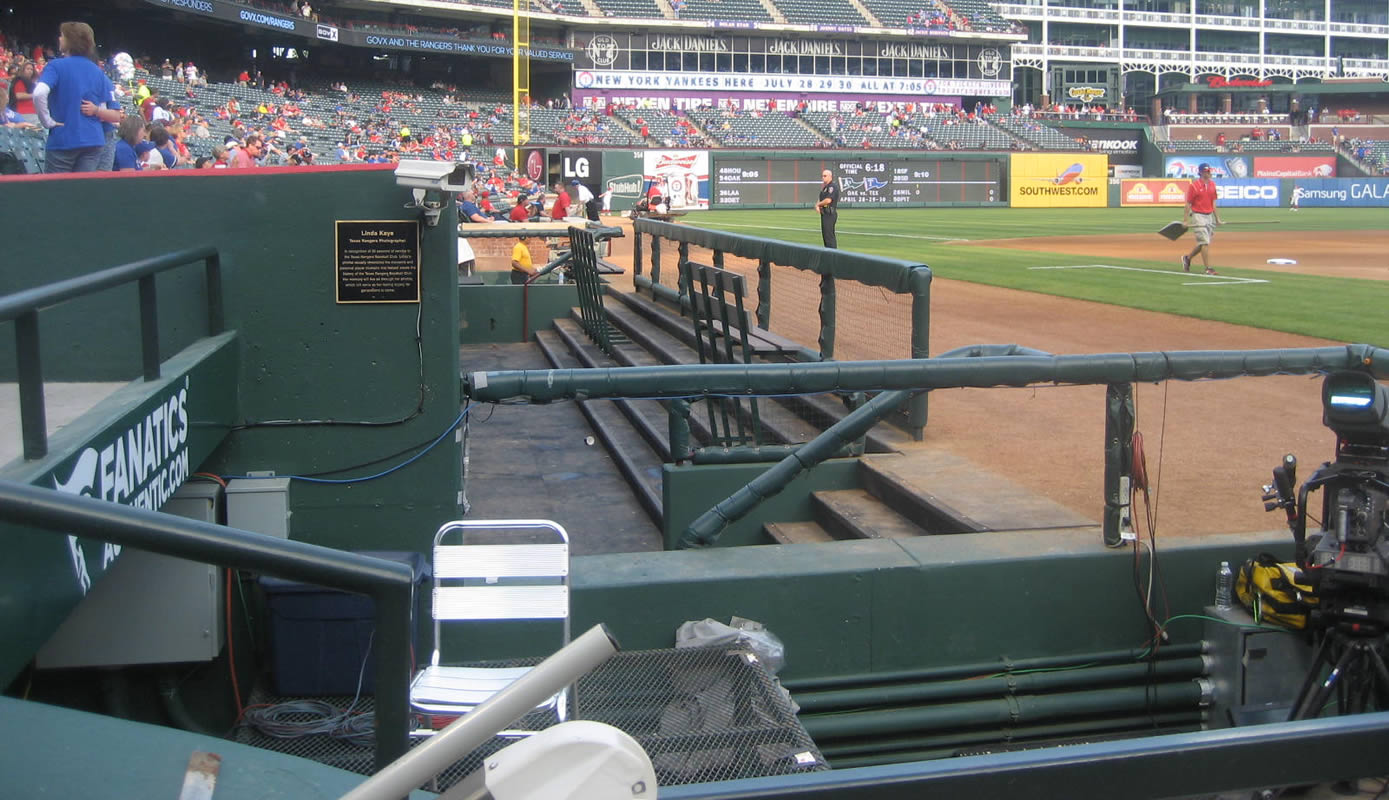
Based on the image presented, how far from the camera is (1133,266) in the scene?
21.7 meters

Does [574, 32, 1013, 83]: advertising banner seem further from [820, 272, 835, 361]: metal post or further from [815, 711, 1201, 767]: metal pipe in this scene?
[815, 711, 1201, 767]: metal pipe

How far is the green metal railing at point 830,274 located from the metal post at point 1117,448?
241cm

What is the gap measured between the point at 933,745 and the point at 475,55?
59215 mm

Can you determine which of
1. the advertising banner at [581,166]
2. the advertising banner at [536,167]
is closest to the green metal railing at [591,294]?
the advertising banner at [581,166]

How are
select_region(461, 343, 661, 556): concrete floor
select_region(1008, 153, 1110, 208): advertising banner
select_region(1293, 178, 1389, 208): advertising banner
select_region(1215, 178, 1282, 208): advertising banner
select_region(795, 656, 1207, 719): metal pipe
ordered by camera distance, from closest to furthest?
1. select_region(795, 656, 1207, 719): metal pipe
2. select_region(461, 343, 661, 556): concrete floor
3. select_region(1008, 153, 1110, 208): advertising banner
4. select_region(1293, 178, 1389, 208): advertising banner
5. select_region(1215, 178, 1282, 208): advertising banner

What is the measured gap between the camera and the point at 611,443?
10.2m

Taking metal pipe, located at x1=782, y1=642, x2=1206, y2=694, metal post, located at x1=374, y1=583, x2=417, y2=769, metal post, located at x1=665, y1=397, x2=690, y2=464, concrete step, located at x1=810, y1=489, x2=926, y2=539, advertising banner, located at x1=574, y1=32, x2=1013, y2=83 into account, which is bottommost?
metal pipe, located at x1=782, y1=642, x2=1206, y2=694

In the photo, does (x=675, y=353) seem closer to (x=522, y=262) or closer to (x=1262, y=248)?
(x=522, y=262)

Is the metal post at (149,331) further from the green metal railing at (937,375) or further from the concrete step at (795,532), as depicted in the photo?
the concrete step at (795,532)

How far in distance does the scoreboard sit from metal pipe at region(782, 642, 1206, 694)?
4686 cm

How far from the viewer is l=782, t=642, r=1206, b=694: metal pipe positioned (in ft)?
16.4

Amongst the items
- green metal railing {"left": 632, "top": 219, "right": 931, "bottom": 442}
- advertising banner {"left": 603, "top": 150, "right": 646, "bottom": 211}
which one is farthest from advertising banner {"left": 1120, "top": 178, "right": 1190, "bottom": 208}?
green metal railing {"left": 632, "top": 219, "right": 931, "bottom": 442}

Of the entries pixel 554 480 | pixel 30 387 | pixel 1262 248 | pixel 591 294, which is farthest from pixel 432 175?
pixel 1262 248

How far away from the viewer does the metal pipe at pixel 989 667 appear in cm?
499
